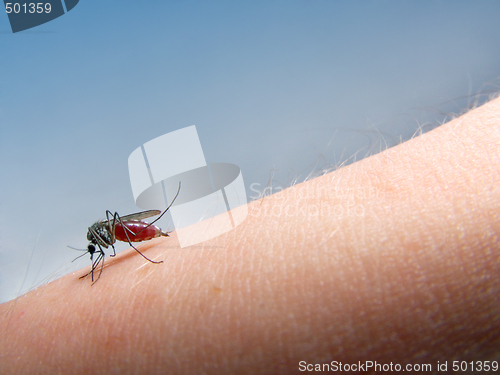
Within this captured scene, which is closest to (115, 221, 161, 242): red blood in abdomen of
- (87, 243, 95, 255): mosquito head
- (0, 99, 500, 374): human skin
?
(87, 243, 95, 255): mosquito head


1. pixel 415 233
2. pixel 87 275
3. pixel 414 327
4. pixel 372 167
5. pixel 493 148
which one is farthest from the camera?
pixel 87 275

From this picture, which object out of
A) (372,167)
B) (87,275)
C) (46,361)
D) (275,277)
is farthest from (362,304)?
(87,275)

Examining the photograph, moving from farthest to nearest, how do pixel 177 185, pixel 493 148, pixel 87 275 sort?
1. pixel 177 185
2. pixel 87 275
3. pixel 493 148

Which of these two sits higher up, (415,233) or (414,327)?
(415,233)

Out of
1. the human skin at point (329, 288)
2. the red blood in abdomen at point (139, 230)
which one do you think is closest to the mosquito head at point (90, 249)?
the red blood in abdomen at point (139, 230)

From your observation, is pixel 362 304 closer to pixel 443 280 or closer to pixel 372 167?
pixel 443 280

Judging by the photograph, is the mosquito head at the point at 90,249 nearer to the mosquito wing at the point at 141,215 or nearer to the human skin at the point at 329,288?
the mosquito wing at the point at 141,215

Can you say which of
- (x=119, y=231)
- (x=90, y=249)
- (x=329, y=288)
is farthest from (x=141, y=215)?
(x=329, y=288)

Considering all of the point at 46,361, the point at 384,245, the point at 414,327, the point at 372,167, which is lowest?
the point at 46,361
